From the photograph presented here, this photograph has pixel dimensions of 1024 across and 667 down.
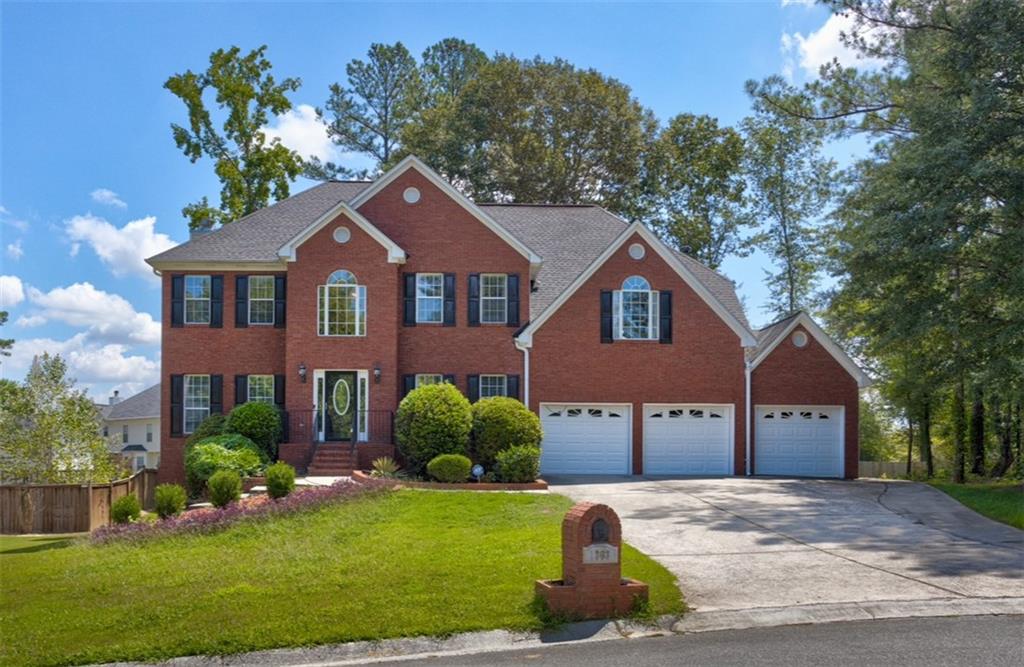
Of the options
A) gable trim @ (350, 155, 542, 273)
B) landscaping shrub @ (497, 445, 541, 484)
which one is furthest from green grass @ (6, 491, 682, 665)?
gable trim @ (350, 155, 542, 273)

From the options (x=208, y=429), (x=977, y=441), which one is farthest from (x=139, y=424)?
(x=977, y=441)

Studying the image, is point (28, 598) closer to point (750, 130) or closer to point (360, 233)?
point (360, 233)

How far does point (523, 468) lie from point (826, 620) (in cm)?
1205

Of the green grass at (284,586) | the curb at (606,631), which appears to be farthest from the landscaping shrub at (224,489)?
the curb at (606,631)

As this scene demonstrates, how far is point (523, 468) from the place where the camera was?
74.7ft

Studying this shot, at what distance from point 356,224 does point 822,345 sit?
1318 cm

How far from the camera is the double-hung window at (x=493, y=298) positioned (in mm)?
28109

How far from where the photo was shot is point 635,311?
27578mm

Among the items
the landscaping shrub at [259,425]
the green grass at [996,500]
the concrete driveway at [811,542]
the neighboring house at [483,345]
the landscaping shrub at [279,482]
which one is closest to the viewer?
the concrete driveway at [811,542]

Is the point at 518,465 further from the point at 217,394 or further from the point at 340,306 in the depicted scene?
the point at 217,394

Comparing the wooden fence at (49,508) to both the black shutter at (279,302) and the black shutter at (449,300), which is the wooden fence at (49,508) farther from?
the black shutter at (449,300)

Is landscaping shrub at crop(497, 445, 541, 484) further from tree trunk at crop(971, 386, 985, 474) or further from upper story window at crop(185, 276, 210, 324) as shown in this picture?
tree trunk at crop(971, 386, 985, 474)

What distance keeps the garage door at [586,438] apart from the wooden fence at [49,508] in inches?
440

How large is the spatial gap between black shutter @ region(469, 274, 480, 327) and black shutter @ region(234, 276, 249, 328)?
6.20m
